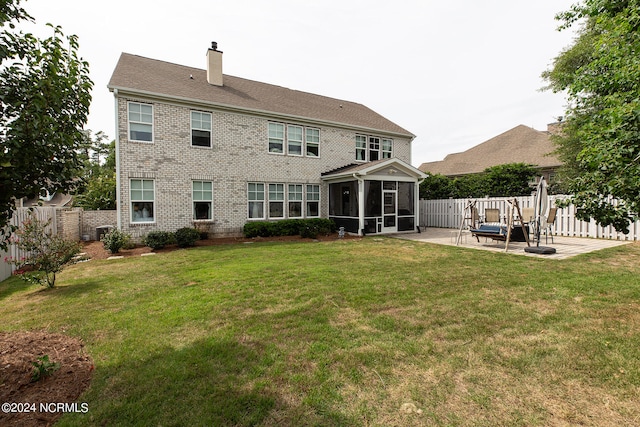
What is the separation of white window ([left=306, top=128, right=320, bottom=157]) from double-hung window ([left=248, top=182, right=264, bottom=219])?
3.47m

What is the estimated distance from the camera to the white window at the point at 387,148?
59.7ft

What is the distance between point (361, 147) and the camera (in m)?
17.5

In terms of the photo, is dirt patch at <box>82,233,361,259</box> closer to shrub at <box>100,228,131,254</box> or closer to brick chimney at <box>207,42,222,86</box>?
shrub at <box>100,228,131,254</box>

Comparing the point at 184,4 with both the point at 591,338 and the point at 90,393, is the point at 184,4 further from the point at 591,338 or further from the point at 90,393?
the point at 591,338

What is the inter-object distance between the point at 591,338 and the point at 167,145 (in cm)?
1388

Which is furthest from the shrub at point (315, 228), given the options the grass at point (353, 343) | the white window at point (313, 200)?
the grass at point (353, 343)

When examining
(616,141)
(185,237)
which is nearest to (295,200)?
(185,237)

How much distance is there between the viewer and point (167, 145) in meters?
12.1

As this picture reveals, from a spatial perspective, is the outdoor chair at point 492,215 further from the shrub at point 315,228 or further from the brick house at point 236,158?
the shrub at point 315,228

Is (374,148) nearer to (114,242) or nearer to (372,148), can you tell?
(372,148)

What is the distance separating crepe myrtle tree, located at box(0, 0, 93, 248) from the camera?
2396 mm

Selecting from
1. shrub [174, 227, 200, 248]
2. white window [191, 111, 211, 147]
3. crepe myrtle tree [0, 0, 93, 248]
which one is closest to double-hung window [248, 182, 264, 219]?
white window [191, 111, 211, 147]

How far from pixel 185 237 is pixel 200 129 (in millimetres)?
5142

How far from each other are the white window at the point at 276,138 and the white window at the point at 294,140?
1.28 ft
